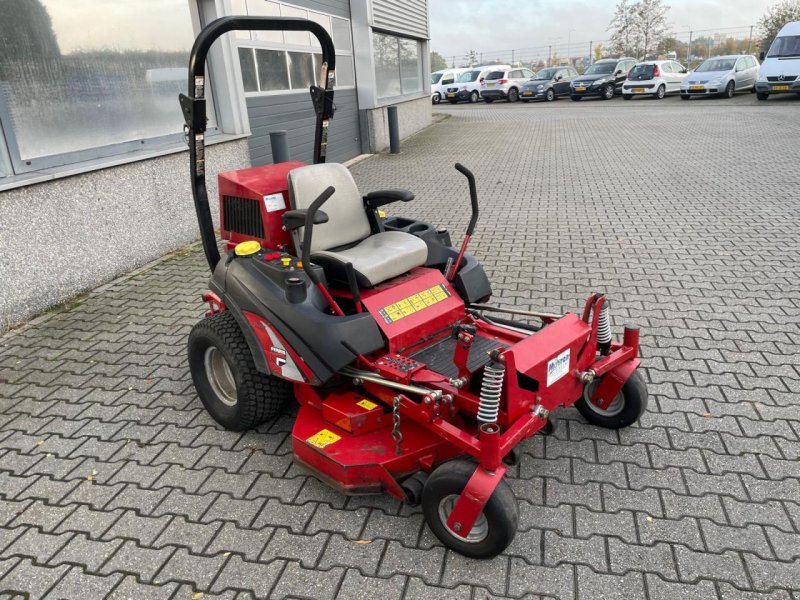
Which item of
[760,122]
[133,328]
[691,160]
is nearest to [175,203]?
[133,328]

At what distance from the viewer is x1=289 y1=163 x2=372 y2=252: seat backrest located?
340 cm

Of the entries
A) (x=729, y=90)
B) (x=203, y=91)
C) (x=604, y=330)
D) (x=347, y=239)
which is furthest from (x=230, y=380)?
(x=729, y=90)

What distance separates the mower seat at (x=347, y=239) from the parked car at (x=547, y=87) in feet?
73.0

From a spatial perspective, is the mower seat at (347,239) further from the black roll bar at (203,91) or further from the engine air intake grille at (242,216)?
the black roll bar at (203,91)

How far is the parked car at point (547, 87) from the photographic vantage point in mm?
24016

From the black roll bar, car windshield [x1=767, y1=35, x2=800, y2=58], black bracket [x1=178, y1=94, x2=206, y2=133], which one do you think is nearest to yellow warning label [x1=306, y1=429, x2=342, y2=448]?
the black roll bar

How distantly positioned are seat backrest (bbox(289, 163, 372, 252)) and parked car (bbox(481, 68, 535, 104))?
22432 millimetres

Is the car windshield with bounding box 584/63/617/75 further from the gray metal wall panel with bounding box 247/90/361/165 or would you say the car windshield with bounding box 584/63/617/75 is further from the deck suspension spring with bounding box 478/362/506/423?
the deck suspension spring with bounding box 478/362/506/423

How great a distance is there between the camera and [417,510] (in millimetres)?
2850

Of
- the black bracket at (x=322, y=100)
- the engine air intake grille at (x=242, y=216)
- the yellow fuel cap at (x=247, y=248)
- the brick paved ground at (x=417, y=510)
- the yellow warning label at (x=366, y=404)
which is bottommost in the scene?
the brick paved ground at (x=417, y=510)

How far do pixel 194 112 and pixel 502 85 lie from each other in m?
22.9

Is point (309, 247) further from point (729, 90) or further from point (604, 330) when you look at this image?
point (729, 90)

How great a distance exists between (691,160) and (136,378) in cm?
→ 998

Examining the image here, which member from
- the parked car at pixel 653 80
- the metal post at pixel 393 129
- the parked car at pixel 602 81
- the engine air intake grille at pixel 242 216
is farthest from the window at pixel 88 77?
the parked car at pixel 602 81
